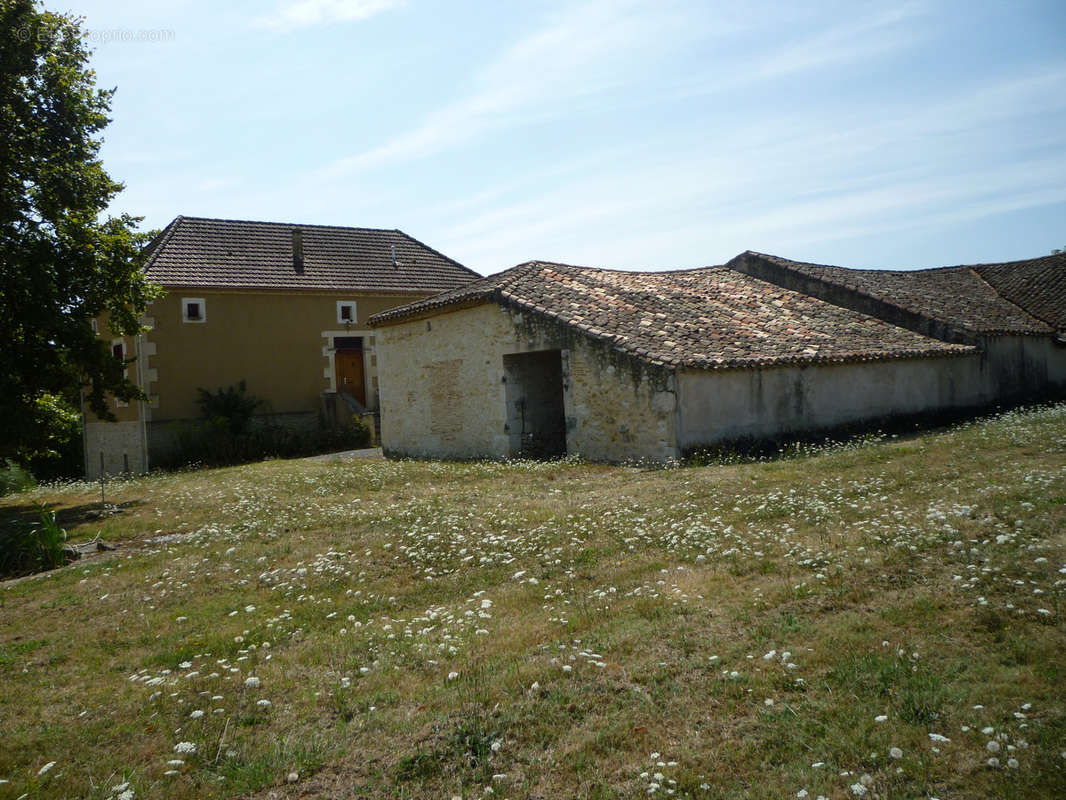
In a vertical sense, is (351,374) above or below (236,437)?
above

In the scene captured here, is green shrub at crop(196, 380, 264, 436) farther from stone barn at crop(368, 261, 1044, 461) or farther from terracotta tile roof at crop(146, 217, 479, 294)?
stone barn at crop(368, 261, 1044, 461)

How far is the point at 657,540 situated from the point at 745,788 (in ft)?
14.8

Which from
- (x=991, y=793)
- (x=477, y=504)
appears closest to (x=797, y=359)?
(x=477, y=504)

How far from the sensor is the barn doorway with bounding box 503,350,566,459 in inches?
693

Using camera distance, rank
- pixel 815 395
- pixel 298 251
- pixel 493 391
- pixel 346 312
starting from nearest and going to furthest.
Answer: pixel 815 395 < pixel 493 391 < pixel 346 312 < pixel 298 251

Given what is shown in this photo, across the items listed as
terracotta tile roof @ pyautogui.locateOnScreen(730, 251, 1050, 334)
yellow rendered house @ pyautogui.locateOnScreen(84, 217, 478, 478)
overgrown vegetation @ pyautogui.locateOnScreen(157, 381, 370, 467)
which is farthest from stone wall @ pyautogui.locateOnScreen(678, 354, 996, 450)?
overgrown vegetation @ pyautogui.locateOnScreen(157, 381, 370, 467)

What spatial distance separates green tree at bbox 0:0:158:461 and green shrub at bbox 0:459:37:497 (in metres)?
5.48

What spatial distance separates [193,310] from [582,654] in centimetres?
2225

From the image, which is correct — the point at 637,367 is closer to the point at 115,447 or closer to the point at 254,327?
the point at 254,327

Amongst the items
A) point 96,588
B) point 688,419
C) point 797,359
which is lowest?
point 96,588

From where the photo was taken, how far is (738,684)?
4504 mm

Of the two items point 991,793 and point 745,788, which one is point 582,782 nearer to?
point 745,788

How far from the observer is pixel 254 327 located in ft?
81.4

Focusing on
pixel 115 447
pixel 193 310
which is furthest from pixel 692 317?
pixel 115 447
